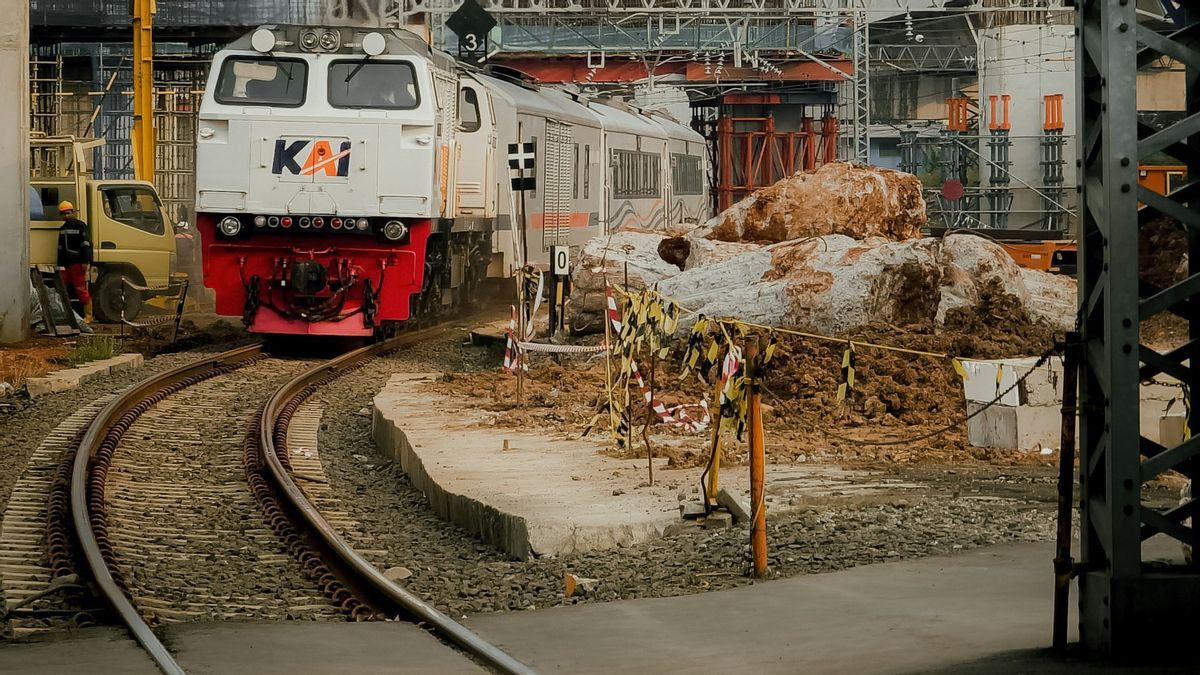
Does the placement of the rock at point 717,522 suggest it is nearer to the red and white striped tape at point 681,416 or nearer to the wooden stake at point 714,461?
the wooden stake at point 714,461

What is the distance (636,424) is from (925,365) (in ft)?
8.70

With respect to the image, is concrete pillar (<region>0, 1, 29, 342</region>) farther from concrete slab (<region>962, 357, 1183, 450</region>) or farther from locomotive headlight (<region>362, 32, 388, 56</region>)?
concrete slab (<region>962, 357, 1183, 450</region>)

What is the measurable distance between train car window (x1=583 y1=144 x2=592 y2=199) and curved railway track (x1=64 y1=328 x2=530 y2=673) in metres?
10.1

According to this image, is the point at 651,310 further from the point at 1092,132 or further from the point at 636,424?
the point at 1092,132

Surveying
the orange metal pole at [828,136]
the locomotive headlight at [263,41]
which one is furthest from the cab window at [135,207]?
the orange metal pole at [828,136]

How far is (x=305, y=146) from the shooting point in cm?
1922

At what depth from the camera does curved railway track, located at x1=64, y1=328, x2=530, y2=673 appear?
7.59 meters

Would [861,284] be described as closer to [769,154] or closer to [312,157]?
[312,157]

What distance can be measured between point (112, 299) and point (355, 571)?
55.2 feet

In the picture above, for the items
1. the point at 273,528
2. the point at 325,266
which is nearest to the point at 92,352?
the point at 325,266

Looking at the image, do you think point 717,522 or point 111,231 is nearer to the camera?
point 717,522

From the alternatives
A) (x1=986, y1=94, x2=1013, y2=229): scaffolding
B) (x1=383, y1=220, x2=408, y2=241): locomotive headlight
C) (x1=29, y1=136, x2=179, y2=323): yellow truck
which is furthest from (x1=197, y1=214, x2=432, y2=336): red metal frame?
(x1=986, y1=94, x2=1013, y2=229): scaffolding

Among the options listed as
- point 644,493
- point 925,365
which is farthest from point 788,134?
point 644,493

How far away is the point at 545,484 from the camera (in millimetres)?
11289
